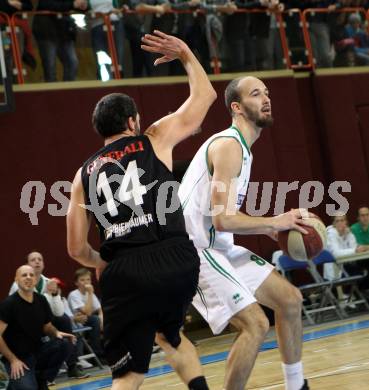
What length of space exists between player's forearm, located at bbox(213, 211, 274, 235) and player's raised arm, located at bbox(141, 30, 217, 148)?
37.3 inches

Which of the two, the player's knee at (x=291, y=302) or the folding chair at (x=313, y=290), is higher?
the player's knee at (x=291, y=302)

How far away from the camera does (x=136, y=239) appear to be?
13.8 ft

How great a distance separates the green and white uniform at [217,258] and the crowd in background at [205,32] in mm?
6681

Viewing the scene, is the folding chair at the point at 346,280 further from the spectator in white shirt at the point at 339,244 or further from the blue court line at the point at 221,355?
the blue court line at the point at 221,355

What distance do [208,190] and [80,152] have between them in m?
7.24

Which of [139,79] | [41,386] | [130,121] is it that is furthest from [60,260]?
[130,121]

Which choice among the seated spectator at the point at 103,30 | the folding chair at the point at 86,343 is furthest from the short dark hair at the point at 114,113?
the seated spectator at the point at 103,30

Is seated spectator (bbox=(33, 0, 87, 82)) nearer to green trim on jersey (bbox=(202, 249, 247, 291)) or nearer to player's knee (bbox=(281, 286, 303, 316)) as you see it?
green trim on jersey (bbox=(202, 249, 247, 291))

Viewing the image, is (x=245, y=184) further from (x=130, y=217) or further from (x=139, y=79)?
(x=139, y=79)

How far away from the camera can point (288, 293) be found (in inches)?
214

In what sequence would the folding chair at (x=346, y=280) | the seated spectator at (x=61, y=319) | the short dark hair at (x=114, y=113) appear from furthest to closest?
the folding chair at (x=346, y=280)
the seated spectator at (x=61, y=319)
the short dark hair at (x=114, y=113)

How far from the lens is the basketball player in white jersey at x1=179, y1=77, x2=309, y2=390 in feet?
17.2

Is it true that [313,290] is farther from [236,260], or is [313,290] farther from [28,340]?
[236,260]

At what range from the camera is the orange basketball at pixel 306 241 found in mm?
5469
